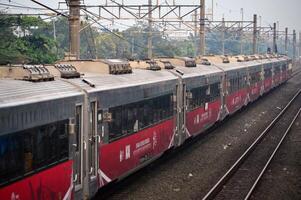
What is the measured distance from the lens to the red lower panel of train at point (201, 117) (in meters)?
19.0

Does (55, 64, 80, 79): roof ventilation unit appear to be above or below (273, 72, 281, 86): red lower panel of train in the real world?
above

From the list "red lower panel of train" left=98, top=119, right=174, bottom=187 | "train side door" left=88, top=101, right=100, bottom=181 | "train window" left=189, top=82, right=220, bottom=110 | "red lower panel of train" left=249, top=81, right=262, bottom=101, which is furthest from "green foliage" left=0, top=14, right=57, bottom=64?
"train side door" left=88, top=101, right=100, bottom=181

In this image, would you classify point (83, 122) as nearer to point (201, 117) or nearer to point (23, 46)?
point (201, 117)

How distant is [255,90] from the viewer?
3562cm

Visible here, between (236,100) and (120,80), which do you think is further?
(236,100)

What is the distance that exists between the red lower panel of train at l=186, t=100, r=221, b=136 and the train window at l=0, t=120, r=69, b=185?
965 cm

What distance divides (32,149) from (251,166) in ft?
32.7

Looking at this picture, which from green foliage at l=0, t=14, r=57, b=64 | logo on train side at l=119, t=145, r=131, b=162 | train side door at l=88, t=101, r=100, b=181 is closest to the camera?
train side door at l=88, t=101, r=100, b=181

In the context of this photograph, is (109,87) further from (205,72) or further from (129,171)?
(205,72)

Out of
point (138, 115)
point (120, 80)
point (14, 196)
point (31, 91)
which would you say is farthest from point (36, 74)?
point (138, 115)

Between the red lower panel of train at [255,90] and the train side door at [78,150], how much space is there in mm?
24718

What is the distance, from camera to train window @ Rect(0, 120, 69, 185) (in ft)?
25.1

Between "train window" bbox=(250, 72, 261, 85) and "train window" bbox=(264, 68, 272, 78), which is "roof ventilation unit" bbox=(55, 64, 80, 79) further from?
"train window" bbox=(264, 68, 272, 78)

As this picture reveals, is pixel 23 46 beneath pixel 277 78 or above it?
above
